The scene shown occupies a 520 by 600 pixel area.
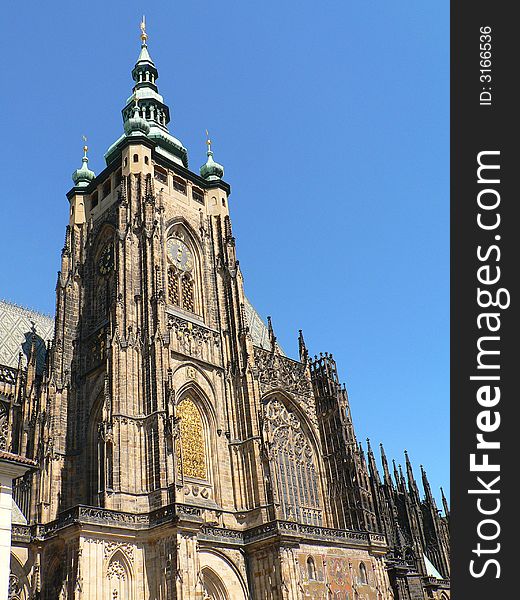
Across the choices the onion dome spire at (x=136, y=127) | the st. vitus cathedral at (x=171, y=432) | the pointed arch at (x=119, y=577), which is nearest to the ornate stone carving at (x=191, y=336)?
the st. vitus cathedral at (x=171, y=432)

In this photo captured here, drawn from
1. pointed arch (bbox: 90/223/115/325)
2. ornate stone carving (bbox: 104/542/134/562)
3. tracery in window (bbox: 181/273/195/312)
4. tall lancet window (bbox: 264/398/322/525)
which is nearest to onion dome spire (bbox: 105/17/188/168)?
pointed arch (bbox: 90/223/115/325)

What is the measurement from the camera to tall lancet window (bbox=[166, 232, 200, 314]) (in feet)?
111

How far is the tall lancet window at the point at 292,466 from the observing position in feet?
109

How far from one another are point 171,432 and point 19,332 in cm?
1639

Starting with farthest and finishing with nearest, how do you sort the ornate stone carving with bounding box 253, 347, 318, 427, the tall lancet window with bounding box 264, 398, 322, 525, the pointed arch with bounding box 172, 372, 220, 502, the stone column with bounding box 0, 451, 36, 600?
the ornate stone carving with bounding box 253, 347, 318, 427 → the tall lancet window with bounding box 264, 398, 322, 525 → the pointed arch with bounding box 172, 372, 220, 502 → the stone column with bounding box 0, 451, 36, 600

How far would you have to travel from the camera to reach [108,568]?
2344 cm

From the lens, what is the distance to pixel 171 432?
26.7m

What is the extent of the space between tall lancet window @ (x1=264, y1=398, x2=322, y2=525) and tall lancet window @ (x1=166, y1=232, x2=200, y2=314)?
719cm

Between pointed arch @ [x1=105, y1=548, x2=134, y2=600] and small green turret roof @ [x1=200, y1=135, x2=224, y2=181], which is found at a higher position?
small green turret roof @ [x1=200, y1=135, x2=224, y2=181]

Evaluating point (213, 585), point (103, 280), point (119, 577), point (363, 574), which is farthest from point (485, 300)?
point (103, 280)

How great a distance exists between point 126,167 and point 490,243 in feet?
92.7

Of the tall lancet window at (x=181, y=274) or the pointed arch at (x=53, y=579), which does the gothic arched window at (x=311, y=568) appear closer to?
the pointed arch at (x=53, y=579)

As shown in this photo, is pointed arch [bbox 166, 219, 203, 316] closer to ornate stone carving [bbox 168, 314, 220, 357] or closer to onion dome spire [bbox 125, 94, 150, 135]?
ornate stone carving [bbox 168, 314, 220, 357]

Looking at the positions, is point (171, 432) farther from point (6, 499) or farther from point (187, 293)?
point (6, 499)
